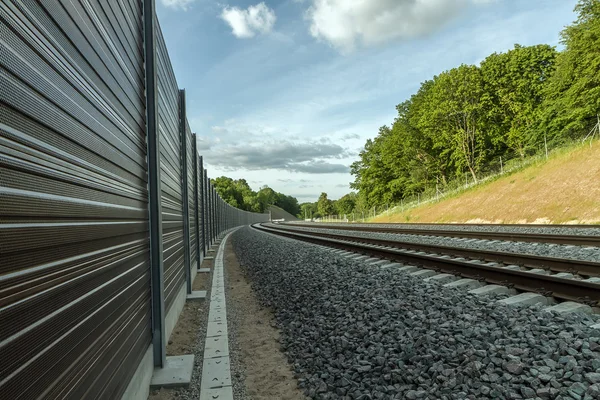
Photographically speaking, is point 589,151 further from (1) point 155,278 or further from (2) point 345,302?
(1) point 155,278

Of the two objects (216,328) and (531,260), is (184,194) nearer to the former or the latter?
(216,328)

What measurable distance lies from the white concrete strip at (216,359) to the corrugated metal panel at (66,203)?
724 mm

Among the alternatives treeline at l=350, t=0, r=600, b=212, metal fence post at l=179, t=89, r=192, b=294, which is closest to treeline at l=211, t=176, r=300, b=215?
treeline at l=350, t=0, r=600, b=212

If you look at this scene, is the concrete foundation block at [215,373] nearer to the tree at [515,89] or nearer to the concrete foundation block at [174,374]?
the concrete foundation block at [174,374]

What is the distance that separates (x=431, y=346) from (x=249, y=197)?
13086cm

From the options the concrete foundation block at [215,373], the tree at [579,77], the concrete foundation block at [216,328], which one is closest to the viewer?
the concrete foundation block at [215,373]

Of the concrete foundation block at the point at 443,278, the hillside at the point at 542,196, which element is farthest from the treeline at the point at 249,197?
the concrete foundation block at the point at 443,278

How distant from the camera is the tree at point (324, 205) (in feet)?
488

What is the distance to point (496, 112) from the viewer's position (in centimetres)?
3984

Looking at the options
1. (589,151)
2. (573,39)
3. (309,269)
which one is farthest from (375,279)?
(573,39)

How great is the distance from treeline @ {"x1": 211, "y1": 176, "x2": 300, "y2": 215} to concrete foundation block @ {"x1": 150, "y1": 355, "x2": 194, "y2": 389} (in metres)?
90.6

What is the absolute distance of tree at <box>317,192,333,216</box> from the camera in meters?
149

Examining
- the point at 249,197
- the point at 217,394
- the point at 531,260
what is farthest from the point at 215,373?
the point at 249,197

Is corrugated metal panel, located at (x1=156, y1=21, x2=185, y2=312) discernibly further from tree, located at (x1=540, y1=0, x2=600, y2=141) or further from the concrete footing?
tree, located at (x1=540, y1=0, x2=600, y2=141)
